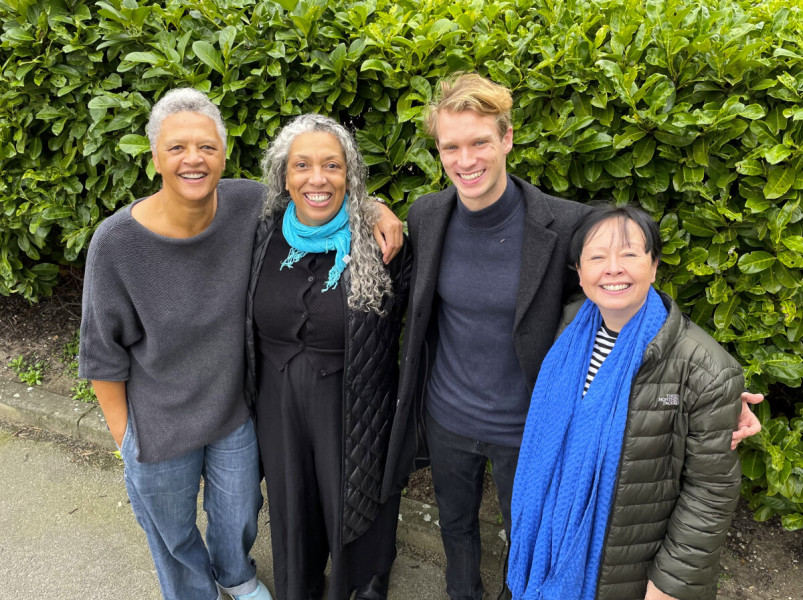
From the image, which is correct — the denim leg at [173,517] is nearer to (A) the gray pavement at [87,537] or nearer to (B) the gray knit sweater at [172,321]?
(B) the gray knit sweater at [172,321]

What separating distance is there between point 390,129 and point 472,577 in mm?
2135

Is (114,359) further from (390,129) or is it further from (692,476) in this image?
(692,476)

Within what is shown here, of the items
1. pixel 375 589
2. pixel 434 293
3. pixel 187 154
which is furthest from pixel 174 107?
pixel 375 589

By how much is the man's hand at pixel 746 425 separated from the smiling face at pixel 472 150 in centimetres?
110

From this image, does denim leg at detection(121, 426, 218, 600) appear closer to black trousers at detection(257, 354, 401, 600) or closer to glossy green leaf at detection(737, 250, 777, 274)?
black trousers at detection(257, 354, 401, 600)

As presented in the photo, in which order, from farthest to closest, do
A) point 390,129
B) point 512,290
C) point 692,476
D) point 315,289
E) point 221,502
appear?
point 390,129 → point 221,502 → point 315,289 → point 512,290 → point 692,476

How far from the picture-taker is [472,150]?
2068mm

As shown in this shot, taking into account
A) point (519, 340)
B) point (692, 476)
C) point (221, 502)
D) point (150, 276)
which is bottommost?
point (221, 502)

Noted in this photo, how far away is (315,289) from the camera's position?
2.31 metres

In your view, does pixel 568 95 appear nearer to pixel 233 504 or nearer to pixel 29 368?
pixel 233 504

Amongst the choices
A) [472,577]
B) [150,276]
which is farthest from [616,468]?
[150,276]

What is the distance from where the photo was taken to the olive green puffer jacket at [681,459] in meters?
1.80

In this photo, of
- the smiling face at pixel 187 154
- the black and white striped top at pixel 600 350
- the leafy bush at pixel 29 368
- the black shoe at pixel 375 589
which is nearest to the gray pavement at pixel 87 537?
the black shoe at pixel 375 589

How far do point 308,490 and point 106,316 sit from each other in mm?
1101
